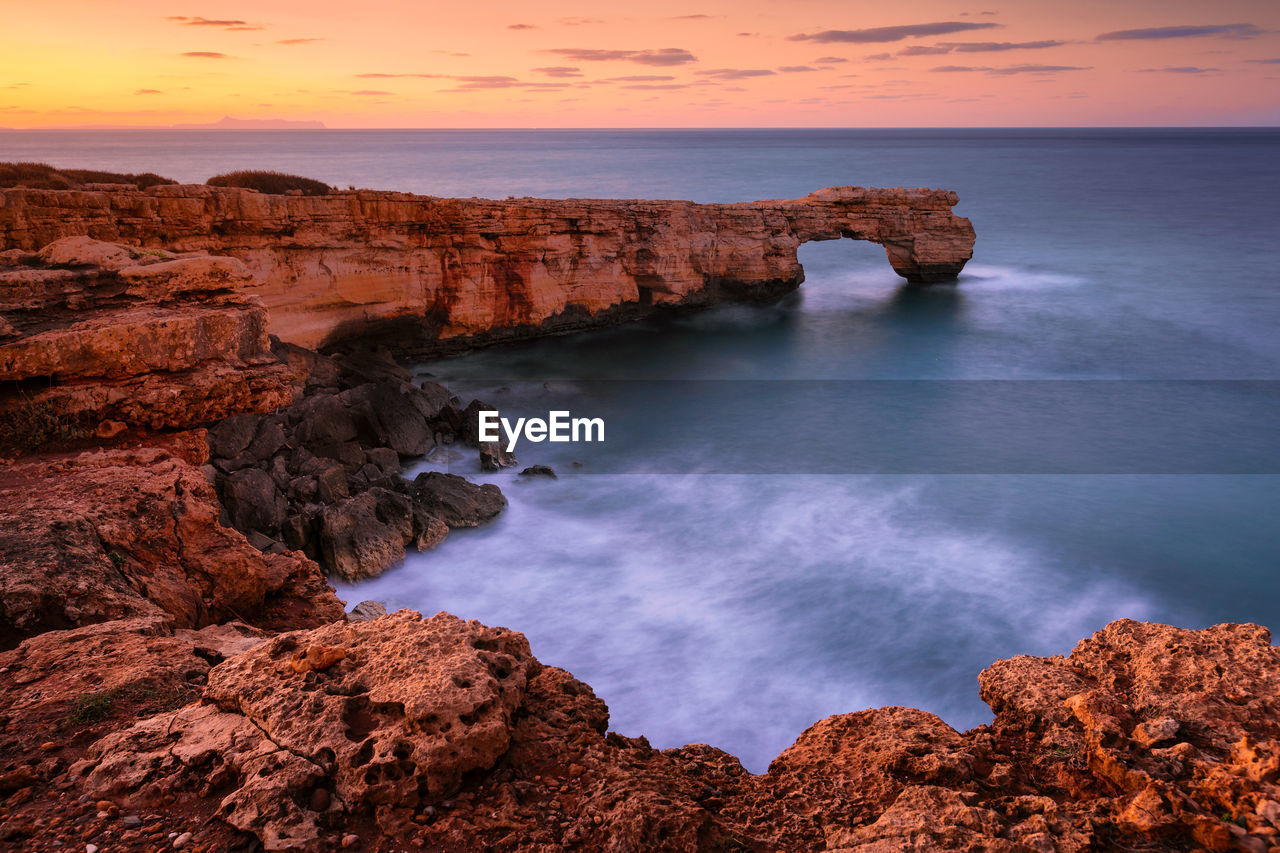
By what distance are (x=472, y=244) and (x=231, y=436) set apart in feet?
28.3

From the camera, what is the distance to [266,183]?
1981 cm

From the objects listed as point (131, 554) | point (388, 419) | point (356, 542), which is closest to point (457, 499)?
point (356, 542)

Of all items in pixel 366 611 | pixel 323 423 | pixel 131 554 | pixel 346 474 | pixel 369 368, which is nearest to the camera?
Result: pixel 131 554

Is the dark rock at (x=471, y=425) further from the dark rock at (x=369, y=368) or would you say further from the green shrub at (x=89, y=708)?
the green shrub at (x=89, y=708)

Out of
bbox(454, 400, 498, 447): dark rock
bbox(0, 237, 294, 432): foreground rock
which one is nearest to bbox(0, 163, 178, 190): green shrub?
bbox(454, 400, 498, 447): dark rock

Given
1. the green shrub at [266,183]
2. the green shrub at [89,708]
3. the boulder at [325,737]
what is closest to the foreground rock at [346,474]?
the green shrub at [266,183]

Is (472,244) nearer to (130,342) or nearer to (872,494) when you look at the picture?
(872,494)

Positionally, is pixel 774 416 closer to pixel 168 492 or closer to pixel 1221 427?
pixel 1221 427

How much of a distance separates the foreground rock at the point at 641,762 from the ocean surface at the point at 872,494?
565 centimetres

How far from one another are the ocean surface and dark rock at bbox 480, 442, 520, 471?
1.14 ft

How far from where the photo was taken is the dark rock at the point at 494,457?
15.7 metres

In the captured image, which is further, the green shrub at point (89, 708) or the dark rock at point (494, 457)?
the dark rock at point (494, 457)

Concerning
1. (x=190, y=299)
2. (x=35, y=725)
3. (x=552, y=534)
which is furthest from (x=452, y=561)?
(x=35, y=725)

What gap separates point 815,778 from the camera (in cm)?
388
